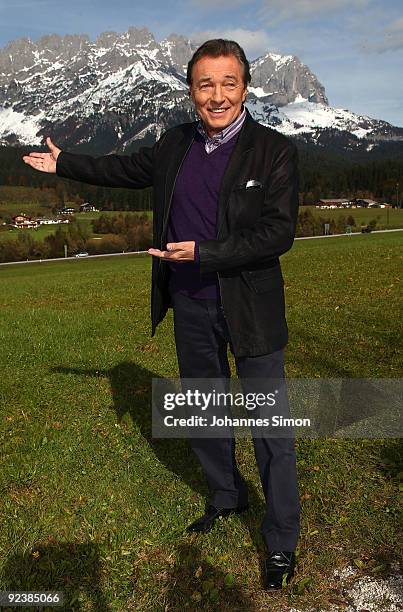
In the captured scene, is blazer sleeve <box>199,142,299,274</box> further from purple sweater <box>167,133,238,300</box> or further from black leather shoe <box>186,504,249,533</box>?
black leather shoe <box>186,504,249,533</box>

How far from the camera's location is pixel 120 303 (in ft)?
53.8

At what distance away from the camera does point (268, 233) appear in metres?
3.74

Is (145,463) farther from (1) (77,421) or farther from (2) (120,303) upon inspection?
(2) (120,303)

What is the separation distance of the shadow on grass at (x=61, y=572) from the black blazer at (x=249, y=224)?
2.08 meters

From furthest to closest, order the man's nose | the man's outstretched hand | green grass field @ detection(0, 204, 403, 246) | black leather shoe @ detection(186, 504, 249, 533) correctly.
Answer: green grass field @ detection(0, 204, 403, 246) → the man's outstretched hand → black leather shoe @ detection(186, 504, 249, 533) → the man's nose

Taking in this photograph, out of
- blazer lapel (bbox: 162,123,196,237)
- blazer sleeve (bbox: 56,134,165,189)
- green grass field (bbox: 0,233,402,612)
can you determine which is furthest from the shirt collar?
green grass field (bbox: 0,233,402,612)

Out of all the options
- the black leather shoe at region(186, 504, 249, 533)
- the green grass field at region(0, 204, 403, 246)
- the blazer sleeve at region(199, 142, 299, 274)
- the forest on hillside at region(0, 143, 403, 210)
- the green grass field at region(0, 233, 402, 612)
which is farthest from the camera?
the forest on hillside at region(0, 143, 403, 210)

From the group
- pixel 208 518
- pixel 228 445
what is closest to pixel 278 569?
pixel 208 518

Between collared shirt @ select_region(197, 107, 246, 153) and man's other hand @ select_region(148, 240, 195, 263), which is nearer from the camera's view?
man's other hand @ select_region(148, 240, 195, 263)

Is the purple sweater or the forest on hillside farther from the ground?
the forest on hillside

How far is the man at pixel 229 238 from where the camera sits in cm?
383

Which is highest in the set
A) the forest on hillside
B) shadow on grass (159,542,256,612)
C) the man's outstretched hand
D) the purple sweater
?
the forest on hillside

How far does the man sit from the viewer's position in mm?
3826

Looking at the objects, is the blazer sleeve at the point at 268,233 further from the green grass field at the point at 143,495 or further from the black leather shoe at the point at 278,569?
the green grass field at the point at 143,495
